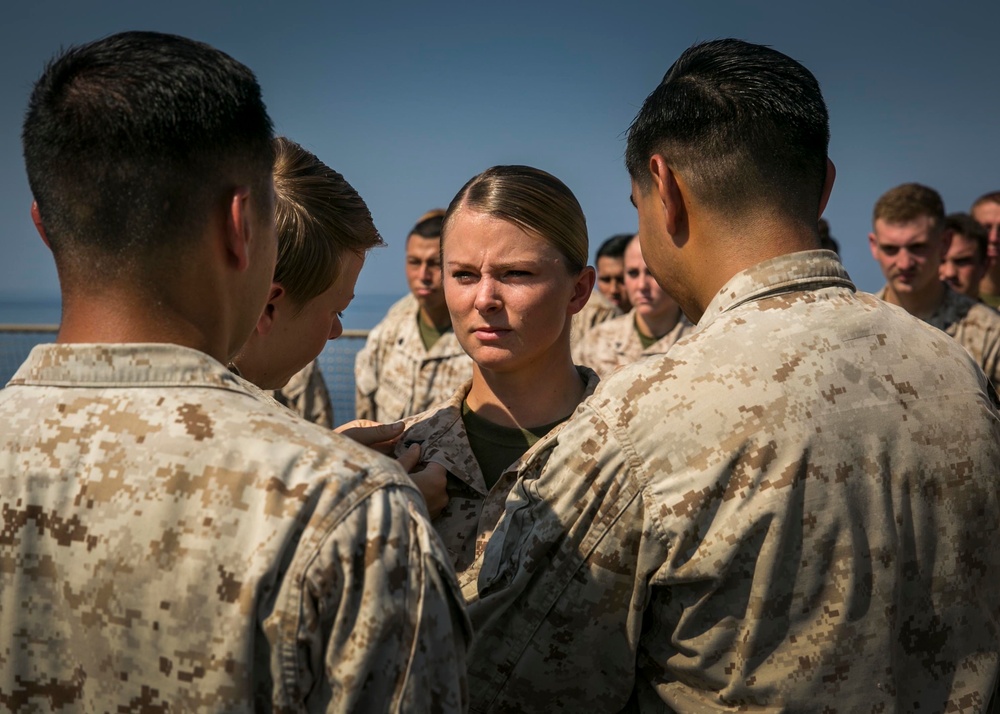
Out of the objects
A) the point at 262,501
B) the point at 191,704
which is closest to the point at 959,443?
the point at 262,501

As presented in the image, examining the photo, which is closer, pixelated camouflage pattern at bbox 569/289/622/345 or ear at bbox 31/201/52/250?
ear at bbox 31/201/52/250

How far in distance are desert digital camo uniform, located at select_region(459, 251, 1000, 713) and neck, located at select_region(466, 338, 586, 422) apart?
2.99 feet

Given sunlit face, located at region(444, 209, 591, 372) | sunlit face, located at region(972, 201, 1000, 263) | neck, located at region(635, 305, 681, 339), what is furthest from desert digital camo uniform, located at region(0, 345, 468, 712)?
sunlit face, located at region(972, 201, 1000, 263)

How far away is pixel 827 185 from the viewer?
92.8 inches

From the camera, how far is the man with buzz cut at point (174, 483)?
144cm

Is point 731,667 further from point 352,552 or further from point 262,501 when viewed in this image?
point 262,501

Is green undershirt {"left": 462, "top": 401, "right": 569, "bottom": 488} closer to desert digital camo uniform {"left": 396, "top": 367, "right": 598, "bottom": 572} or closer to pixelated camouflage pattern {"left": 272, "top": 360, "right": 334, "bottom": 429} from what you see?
desert digital camo uniform {"left": 396, "top": 367, "right": 598, "bottom": 572}

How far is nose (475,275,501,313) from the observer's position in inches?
120

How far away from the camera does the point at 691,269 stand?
230 cm

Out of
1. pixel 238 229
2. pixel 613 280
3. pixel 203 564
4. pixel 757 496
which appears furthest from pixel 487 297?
pixel 613 280

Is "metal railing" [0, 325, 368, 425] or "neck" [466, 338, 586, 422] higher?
"neck" [466, 338, 586, 422]

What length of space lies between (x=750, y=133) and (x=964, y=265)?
758 centimetres

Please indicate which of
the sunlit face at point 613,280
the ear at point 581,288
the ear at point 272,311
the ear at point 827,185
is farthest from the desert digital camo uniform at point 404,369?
the ear at point 827,185

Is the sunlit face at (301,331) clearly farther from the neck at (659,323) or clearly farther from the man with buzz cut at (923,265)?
the man with buzz cut at (923,265)
